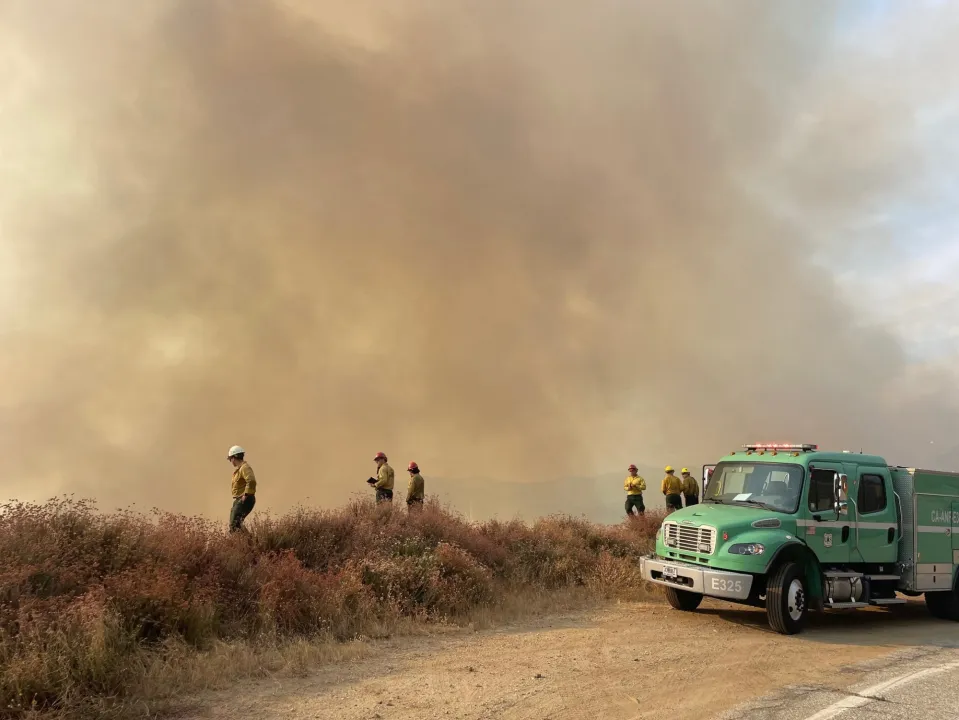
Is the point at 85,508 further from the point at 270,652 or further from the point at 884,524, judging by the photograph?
the point at 884,524

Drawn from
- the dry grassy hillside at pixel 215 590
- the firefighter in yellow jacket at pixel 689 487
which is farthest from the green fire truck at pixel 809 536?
the firefighter in yellow jacket at pixel 689 487

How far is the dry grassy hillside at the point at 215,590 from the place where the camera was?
19.3 feet

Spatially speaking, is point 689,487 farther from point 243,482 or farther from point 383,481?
point 243,482

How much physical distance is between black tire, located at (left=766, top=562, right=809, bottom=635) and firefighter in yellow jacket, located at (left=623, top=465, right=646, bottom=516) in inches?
415

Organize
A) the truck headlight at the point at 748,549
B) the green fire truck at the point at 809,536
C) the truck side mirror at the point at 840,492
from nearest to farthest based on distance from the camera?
the truck headlight at the point at 748,549 → the green fire truck at the point at 809,536 → the truck side mirror at the point at 840,492

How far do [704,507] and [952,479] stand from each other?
15.6ft

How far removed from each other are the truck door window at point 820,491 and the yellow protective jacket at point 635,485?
401 inches

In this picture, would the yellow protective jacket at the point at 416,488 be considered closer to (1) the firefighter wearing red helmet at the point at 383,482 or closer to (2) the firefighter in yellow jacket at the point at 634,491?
(1) the firefighter wearing red helmet at the point at 383,482

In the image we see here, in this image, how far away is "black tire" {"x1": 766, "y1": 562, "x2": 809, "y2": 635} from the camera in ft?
30.0

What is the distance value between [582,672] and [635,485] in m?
13.6

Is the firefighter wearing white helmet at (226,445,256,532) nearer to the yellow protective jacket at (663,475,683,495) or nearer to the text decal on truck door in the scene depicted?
the text decal on truck door

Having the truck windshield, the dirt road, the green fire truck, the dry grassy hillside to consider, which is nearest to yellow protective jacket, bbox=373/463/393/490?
the dry grassy hillside

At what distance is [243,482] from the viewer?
1185 cm

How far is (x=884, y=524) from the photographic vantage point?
10.8 metres
